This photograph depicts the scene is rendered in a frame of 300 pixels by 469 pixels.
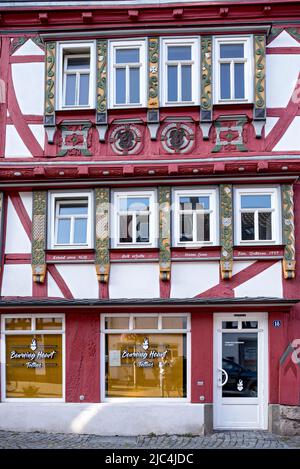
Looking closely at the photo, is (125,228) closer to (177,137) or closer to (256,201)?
(177,137)

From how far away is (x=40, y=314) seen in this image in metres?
12.2

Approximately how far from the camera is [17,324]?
12.3 m

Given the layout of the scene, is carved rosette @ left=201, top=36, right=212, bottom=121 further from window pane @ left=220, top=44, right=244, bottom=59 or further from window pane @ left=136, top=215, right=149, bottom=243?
window pane @ left=136, top=215, right=149, bottom=243

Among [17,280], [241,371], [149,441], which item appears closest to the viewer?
[149,441]

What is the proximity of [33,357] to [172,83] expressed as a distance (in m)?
6.23

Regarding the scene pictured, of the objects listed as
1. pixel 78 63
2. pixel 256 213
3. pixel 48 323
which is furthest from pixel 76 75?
pixel 48 323

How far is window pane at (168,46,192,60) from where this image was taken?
12570mm

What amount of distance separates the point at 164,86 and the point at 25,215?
3.85m

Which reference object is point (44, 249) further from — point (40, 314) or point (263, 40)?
point (263, 40)

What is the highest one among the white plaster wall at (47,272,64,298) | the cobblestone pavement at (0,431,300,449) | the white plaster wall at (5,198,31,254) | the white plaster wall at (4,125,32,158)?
the white plaster wall at (4,125,32,158)

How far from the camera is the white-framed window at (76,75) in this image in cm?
1255

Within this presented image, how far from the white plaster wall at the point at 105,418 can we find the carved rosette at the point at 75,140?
197 inches

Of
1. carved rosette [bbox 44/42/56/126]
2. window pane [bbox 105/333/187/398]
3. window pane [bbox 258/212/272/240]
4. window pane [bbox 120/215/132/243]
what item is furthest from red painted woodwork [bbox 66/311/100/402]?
carved rosette [bbox 44/42/56/126]

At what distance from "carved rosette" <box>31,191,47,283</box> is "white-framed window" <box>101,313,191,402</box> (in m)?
1.56
